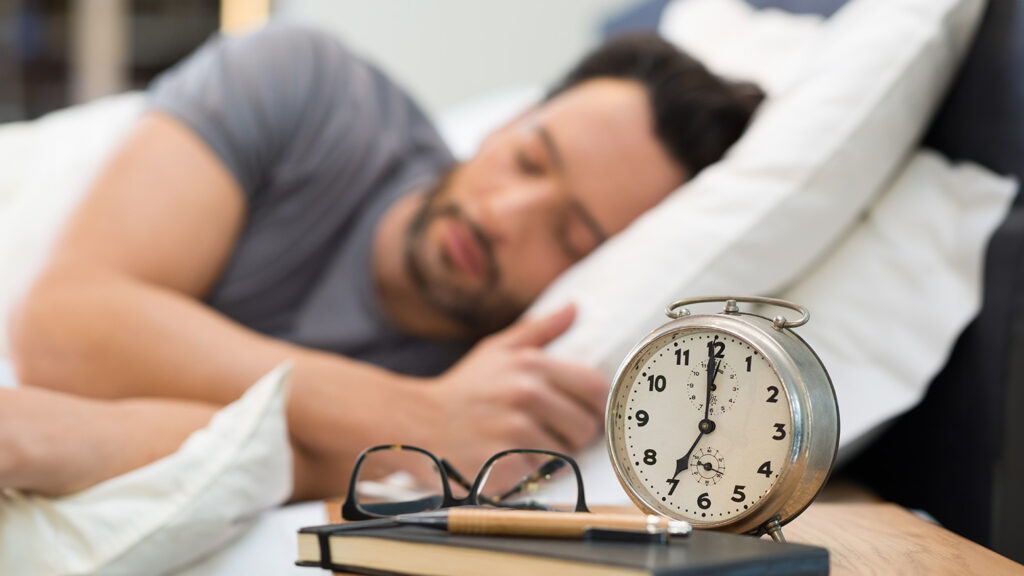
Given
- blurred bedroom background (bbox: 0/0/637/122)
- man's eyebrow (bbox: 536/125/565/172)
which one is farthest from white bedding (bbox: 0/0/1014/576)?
blurred bedroom background (bbox: 0/0/637/122)

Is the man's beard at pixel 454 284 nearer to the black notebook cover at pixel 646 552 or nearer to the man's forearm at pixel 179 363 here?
the man's forearm at pixel 179 363

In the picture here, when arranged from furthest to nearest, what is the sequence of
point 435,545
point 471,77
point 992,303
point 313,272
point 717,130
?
point 471,77, point 313,272, point 717,130, point 992,303, point 435,545

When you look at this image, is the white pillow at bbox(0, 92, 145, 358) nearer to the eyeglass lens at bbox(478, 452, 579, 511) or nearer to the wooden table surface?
the eyeglass lens at bbox(478, 452, 579, 511)

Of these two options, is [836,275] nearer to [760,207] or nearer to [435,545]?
[760,207]

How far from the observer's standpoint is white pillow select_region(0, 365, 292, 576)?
70 cm

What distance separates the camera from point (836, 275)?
1.04 m

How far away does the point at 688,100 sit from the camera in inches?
51.1

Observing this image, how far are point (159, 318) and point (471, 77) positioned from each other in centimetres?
193

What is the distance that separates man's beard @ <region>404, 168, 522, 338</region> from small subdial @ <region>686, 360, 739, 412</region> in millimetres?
720

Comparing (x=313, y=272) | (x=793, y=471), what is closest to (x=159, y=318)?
(x=313, y=272)

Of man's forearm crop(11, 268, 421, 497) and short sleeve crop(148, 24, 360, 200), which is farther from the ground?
short sleeve crop(148, 24, 360, 200)

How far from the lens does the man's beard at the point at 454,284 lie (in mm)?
1297

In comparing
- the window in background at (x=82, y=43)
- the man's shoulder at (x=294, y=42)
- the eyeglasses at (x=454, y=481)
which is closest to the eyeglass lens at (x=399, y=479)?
the eyeglasses at (x=454, y=481)

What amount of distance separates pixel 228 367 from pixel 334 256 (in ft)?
1.62
